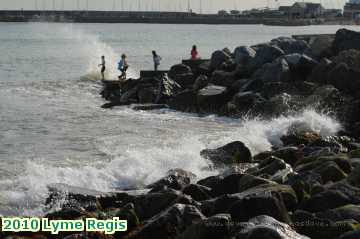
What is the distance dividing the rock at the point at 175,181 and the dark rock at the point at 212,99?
11.1 meters

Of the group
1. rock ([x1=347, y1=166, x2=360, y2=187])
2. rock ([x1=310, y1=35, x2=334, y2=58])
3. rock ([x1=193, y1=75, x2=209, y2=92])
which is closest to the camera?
rock ([x1=347, y1=166, x2=360, y2=187])

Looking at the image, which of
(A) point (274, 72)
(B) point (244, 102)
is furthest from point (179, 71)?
(B) point (244, 102)

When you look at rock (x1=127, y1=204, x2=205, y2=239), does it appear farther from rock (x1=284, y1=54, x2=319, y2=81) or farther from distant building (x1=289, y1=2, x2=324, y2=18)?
distant building (x1=289, y1=2, x2=324, y2=18)

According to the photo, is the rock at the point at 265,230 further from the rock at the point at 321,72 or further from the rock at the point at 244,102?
the rock at the point at 321,72

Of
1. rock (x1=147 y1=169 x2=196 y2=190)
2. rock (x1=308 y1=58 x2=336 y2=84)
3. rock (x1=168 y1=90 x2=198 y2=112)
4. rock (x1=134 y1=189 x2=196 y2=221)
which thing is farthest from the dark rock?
rock (x1=134 y1=189 x2=196 y2=221)

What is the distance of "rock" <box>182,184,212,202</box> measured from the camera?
1112 centimetres

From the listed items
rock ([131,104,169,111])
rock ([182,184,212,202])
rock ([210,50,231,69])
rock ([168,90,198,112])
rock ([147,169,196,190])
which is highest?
rock ([210,50,231,69])

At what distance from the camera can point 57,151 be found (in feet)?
56.2

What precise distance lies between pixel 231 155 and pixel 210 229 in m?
6.67

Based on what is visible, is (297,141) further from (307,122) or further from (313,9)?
(313,9)

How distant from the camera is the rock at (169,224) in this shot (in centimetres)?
899

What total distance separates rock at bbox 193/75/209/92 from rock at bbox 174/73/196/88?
1068mm

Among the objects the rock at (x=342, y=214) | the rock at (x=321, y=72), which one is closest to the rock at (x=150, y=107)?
the rock at (x=321, y=72)

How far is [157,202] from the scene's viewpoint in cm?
1048
